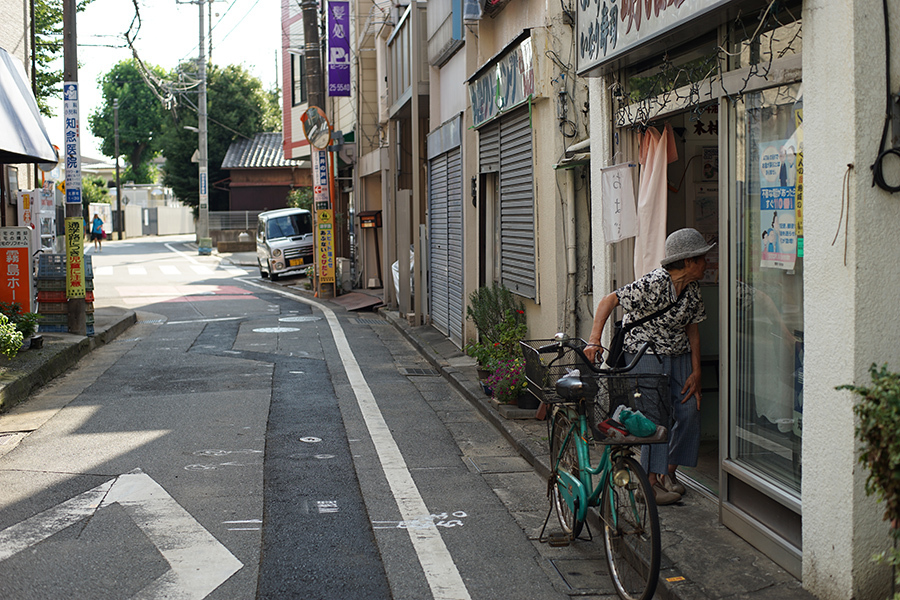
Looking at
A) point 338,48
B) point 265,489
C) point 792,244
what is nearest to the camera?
point 792,244

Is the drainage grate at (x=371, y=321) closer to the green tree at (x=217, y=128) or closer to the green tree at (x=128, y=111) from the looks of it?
the green tree at (x=217, y=128)

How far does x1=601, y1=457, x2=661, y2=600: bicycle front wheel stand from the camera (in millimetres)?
4336

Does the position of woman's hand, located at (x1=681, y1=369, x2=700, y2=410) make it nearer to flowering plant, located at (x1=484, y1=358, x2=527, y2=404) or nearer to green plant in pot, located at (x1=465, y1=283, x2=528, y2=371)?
flowering plant, located at (x1=484, y1=358, x2=527, y2=404)

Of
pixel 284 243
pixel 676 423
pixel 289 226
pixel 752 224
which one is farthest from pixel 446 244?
pixel 289 226

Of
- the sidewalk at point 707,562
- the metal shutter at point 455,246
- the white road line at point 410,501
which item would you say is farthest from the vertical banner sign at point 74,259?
the sidewalk at point 707,562

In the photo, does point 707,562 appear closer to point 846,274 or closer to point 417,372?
point 846,274

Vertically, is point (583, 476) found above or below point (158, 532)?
above

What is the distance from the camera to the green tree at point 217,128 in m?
52.6

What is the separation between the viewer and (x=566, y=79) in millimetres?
9141

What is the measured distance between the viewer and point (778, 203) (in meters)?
5.02

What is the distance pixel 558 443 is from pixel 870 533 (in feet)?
6.38

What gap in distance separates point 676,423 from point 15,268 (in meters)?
10.6

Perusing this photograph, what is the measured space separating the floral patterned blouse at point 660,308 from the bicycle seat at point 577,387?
3.60 ft

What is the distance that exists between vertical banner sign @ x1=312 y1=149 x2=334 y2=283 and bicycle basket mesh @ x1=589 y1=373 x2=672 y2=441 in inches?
739
